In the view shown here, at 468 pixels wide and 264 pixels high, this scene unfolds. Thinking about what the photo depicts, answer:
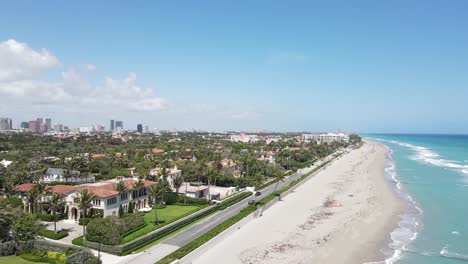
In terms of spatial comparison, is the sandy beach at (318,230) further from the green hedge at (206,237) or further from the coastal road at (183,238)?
the coastal road at (183,238)

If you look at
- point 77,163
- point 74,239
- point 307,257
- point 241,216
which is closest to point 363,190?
point 241,216

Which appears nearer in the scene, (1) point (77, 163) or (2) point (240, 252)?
(2) point (240, 252)

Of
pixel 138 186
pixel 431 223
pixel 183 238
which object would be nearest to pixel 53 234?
pixel 183 238

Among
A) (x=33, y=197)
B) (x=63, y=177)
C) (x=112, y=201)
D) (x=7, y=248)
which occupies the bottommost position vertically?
(x=7, y=248)

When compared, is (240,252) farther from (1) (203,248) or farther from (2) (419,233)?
(2) (419,233)

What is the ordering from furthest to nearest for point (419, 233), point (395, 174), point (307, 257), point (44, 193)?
point (395, 174) → point (44, 193) → point (419, 233) → point (307, 257)

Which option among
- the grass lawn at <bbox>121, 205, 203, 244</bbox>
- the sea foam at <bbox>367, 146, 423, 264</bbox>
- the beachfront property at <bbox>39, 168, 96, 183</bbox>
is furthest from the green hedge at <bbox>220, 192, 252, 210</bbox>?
the beachfront property at <bbox>39, 168, 96, 183</bbox>

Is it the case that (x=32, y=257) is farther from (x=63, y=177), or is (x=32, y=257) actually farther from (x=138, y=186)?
(x=63, y=177)
